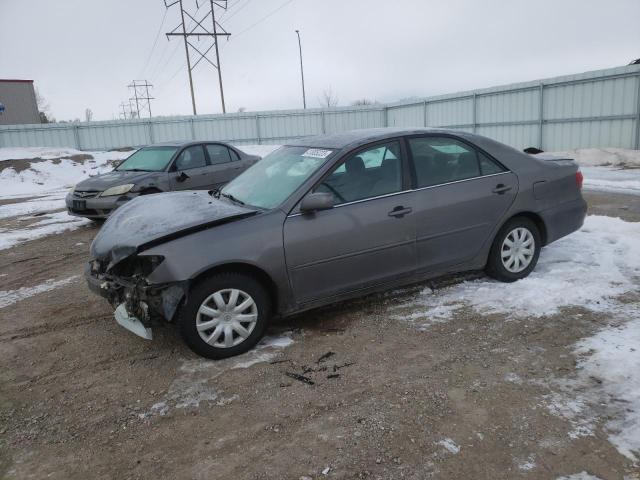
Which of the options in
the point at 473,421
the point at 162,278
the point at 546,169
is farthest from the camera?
the point at 546,169

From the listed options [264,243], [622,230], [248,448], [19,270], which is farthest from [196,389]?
[622,230]

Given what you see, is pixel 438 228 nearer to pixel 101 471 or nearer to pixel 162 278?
pixel 162 278

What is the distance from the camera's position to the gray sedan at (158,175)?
8.52 m

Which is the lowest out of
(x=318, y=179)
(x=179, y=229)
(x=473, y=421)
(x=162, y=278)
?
(x=473, y=421)

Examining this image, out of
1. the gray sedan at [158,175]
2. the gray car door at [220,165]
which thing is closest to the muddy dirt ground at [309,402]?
the gray sedan at [158,175]

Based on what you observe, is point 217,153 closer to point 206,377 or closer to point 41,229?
point 41,229

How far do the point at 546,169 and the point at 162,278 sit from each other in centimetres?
390

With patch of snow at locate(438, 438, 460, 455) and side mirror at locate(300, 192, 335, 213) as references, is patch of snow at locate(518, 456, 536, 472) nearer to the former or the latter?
patch of snow at locate(438, 438, 460, 455)

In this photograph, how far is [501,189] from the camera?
4.82 metres

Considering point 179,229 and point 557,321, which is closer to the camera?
point 179,229

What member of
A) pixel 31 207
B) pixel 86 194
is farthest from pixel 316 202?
pixel 31 207

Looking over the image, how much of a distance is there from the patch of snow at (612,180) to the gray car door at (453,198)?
677cm

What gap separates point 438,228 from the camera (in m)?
4.52

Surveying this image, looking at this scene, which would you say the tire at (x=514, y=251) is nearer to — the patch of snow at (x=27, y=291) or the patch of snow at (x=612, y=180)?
the patch of snow at (x=27, y=291)
